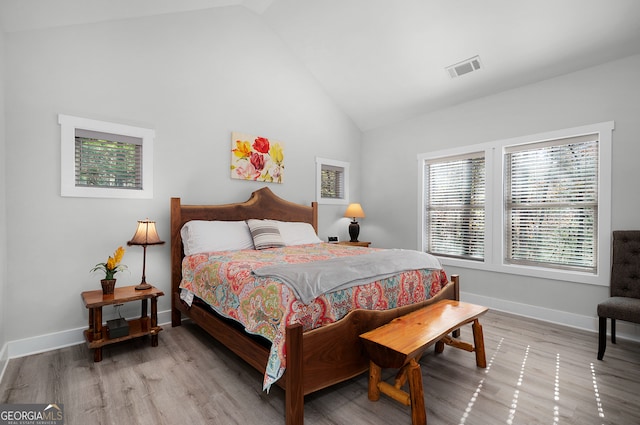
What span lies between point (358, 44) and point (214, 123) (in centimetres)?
201

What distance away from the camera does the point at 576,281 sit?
3240 mm

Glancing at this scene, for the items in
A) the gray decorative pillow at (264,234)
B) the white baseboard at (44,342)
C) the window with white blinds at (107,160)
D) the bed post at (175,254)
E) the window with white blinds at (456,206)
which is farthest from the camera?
the window with white blinds at (456,206)

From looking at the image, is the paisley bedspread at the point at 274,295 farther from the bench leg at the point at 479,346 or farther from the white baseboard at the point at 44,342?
the white baseboard at the point at 44,342

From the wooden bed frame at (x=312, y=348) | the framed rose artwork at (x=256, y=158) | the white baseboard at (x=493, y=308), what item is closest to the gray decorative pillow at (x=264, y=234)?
the framed rose artwork at (x=256, y=158)

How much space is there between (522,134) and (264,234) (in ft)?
10.3

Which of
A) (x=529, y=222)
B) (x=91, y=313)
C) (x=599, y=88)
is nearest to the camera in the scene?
(x=91, y=313)

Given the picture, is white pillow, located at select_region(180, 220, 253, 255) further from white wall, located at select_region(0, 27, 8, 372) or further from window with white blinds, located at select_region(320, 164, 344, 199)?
window with white blinds, located at select_region(320, 164, 344, 199)

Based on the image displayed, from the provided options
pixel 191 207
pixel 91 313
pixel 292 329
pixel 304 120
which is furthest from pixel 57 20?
pixel 292 329

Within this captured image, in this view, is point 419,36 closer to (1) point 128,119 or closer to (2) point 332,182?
(2) point 332,182

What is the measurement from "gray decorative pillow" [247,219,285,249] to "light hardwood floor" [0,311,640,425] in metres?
1.10

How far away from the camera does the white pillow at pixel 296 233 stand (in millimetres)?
3819

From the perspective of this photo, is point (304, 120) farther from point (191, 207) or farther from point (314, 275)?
point (314, 275)

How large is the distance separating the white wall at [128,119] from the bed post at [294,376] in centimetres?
228

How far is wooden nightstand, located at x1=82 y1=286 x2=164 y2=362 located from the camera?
8.04ft
